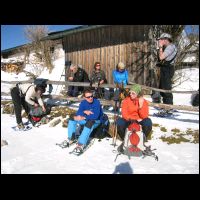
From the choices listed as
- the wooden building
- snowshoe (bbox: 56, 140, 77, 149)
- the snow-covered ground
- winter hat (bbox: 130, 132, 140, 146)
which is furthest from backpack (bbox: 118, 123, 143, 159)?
the wooden building

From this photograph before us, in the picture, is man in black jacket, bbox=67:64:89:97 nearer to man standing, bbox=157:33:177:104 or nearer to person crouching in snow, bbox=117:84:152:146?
man standing, bbox=157:33:177:104

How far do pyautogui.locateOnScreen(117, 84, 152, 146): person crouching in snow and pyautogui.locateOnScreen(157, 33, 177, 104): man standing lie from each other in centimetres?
197

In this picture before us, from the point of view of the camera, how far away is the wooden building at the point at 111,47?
13142 mm

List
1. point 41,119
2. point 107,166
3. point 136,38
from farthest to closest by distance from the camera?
point 136,38
point 41,119
point 107,166

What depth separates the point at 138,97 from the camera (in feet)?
22.8

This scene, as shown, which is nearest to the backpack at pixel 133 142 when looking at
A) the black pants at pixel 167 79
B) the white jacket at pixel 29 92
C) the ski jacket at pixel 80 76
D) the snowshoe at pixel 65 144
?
the snowshoe at pixel 65 144

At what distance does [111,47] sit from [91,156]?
8.83 m

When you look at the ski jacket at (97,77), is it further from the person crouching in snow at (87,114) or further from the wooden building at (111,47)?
the wooden building at (111,47)

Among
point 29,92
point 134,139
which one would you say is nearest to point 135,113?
point 134,139

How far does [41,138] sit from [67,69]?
937cm
